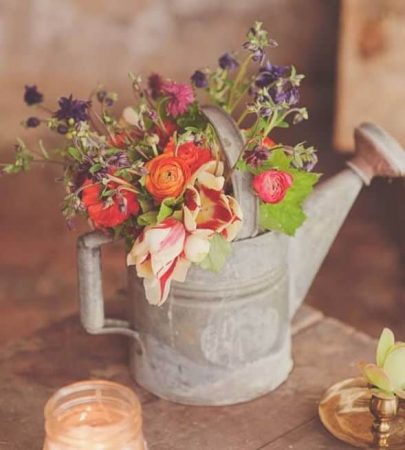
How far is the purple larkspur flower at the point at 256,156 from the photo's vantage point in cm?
100

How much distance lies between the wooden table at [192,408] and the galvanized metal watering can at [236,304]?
25mm

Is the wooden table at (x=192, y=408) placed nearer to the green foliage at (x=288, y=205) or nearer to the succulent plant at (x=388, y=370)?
the succulent plant at (x=388, y=370)

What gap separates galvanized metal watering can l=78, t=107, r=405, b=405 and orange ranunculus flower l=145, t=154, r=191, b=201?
0.06 metres

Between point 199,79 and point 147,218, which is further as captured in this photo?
point 199,79

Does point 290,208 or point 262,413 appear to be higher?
point 290,208

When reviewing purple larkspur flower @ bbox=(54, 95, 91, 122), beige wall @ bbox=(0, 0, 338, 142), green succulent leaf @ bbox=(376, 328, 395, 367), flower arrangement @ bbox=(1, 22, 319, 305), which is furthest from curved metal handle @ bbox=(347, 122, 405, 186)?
beige wall @ bbox=(0, 0, 338, 142)

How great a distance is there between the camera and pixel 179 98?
1.06 meters

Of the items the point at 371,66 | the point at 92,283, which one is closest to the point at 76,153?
the point at 92,283

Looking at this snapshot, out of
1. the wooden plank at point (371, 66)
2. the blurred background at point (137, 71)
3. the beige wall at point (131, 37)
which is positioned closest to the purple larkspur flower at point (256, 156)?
the wooden plank at point (371, 66)

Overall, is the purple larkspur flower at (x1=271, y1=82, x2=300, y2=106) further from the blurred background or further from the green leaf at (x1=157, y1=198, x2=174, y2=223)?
the blurred background

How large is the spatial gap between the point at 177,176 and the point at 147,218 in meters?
0.06

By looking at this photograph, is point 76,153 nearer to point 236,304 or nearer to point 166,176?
point 166,176

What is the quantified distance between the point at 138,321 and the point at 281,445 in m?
0.23

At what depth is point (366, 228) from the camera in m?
2.63
